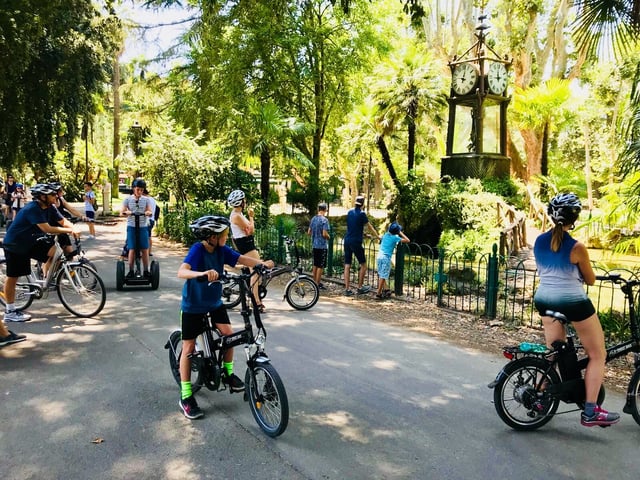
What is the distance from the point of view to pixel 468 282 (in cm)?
1067

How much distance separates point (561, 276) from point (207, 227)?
289 centimetres

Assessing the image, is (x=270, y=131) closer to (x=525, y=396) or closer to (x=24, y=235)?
(x=24, y=235)

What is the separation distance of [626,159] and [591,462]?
446cm

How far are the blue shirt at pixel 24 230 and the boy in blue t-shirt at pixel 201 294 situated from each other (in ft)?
12.1

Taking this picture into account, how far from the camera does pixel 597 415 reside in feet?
13.6

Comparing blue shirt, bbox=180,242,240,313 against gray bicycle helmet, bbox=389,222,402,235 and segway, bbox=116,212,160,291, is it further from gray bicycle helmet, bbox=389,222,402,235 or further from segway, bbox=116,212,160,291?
gray bicycle helmet, bbox=389,222,402,235

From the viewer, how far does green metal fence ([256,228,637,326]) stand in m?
8.38

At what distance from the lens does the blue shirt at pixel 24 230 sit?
6922mm

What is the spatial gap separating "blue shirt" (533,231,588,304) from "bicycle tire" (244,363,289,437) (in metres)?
2.25

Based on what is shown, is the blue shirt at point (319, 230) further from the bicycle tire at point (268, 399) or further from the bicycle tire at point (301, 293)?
Answer: the bicycle tire at point (268, 399)

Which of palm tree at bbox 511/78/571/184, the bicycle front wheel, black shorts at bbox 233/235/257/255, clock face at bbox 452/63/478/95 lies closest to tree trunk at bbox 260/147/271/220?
clock face at bbox 452/63/478/95

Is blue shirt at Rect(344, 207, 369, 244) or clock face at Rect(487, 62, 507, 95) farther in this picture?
clock face at Rect(487, 62, 507, 95)

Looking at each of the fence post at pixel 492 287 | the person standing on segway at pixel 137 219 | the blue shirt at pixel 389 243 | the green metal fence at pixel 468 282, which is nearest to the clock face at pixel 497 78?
the green metal fence at pixel 468 282

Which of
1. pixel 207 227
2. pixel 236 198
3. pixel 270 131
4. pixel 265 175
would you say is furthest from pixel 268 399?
pixel 265 175
